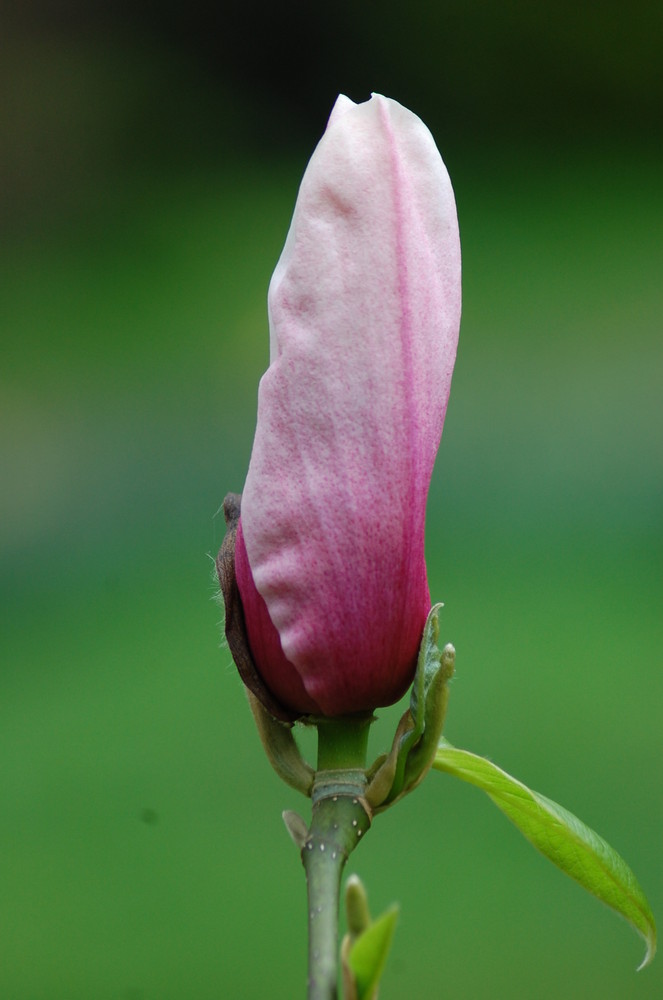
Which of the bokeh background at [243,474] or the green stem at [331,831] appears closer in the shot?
the green stem at [331,831]

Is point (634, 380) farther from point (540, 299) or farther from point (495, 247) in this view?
point (495, 247)

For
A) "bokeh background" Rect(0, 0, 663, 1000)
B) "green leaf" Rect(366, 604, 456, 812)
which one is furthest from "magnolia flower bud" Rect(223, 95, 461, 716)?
"bokeh background" Rect(0, 0, 663, 1000)

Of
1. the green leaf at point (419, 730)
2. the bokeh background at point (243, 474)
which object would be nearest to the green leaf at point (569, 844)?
the green leaf at point (419, 730)

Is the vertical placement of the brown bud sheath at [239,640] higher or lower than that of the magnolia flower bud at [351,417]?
lower

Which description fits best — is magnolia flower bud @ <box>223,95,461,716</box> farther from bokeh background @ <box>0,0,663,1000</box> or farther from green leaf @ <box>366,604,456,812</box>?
bokeh background @ <box>0,0,663,1000</box>

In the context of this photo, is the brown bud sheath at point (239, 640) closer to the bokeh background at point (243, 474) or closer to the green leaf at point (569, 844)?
the green leaf at point (569, 844)

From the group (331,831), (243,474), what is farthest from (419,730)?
(243,474)

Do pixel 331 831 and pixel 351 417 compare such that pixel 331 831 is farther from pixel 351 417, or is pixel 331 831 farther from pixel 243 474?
pixel 243 474
